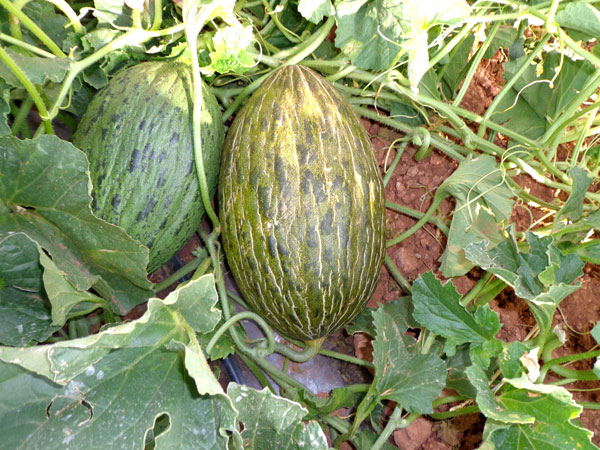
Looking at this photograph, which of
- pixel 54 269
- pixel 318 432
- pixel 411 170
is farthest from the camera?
pixel 411 170

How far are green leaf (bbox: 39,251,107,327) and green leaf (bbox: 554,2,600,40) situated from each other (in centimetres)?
131

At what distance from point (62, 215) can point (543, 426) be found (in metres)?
1.09

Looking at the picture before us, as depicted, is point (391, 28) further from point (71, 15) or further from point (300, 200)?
point (71, 15)

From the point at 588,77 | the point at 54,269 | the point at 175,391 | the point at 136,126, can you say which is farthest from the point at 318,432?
the point at 588,77

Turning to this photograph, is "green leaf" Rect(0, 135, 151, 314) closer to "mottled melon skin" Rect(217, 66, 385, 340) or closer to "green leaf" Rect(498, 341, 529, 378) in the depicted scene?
"mottled melon skin" Rect(217, 66, 385, 340)

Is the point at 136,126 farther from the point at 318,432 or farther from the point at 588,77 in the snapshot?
the point at 588,77

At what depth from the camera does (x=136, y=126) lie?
1.41m

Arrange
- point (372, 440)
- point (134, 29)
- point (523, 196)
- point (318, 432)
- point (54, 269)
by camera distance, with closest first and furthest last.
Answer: point (318, 432), point (54, 269), point (134, 29), point (372, 440), point (523, 196)

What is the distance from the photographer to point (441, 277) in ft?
5.95

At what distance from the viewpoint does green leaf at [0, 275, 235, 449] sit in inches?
42.6

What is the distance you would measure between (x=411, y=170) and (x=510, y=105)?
14.7 inches

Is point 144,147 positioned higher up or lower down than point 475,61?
lower down

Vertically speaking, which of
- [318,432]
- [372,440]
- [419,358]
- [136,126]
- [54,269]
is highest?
[136,126]

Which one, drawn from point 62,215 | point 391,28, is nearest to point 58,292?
point 62,215
